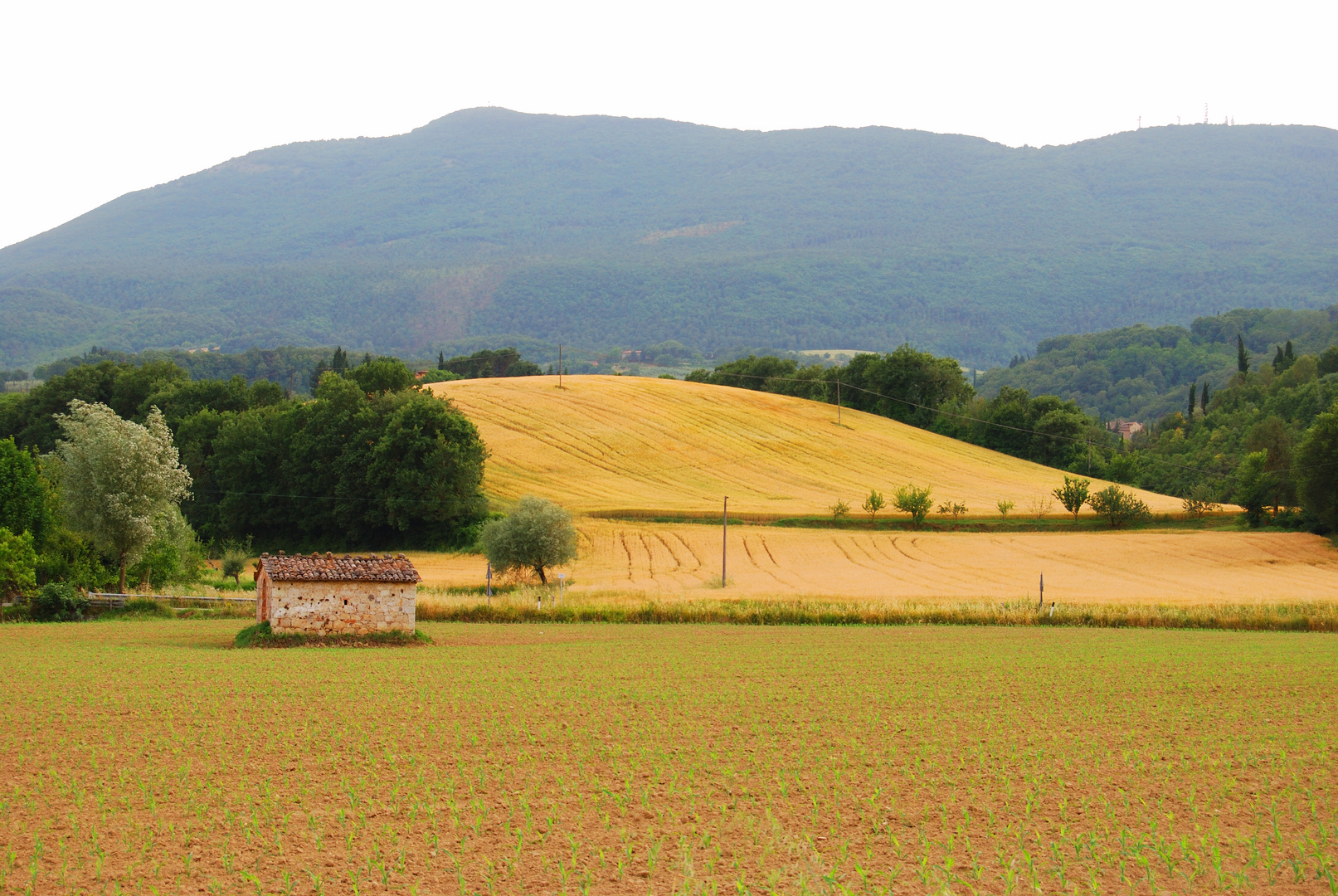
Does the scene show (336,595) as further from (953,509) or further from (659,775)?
(953,509)

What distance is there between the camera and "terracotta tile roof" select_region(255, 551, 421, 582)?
30797 millimetres

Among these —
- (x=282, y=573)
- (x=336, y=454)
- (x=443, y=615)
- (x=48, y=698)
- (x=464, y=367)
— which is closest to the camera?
(x=48, y=698)

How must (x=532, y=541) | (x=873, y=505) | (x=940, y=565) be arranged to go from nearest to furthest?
(x=532, y=541)
(x=940, y=565)
(x=873, y=505)

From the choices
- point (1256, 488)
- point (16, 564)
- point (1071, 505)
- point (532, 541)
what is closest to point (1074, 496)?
point (1071, 505)

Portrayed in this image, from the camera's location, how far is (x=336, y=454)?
7275cm

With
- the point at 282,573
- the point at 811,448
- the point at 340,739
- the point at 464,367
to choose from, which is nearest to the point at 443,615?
the point at 282,573

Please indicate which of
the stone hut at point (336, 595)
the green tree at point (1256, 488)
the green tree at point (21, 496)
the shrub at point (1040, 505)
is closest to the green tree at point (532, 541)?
the stone hut at point (336, 595)

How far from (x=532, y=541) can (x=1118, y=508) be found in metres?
42.4

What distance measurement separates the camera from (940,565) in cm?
5797

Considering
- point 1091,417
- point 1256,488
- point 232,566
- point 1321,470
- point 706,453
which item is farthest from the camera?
point 1091,417

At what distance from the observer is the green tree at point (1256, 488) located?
2729 inches

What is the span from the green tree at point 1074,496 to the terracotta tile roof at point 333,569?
176 feet

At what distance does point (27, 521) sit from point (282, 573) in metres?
17.5

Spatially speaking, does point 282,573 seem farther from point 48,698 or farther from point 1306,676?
point 1306,676
